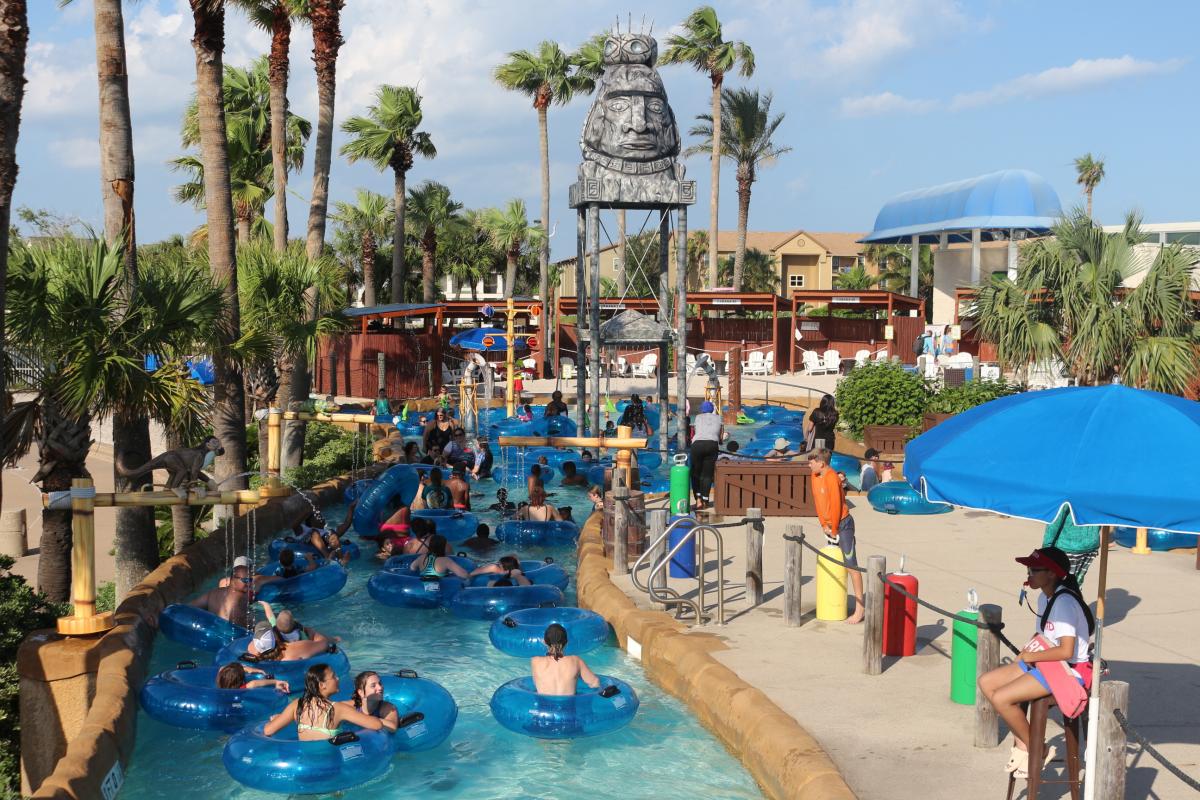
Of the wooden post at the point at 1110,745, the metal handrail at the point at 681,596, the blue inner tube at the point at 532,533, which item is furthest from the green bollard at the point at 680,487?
the wooden post at the point at 1110,745

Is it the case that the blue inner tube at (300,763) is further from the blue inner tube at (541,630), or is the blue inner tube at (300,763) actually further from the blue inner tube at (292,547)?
the blue inner tube at (292,547)

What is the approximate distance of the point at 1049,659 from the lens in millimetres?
5965

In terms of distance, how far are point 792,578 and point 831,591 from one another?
50 centimetres

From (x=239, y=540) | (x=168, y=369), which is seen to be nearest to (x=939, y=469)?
(x=168, y=369)

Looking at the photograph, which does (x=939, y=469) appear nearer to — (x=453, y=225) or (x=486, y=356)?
(x=486, y=356)

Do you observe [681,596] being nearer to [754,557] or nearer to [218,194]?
[754,557]

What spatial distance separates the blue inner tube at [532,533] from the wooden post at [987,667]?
31.1ft

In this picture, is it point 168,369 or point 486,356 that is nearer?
point 168,369

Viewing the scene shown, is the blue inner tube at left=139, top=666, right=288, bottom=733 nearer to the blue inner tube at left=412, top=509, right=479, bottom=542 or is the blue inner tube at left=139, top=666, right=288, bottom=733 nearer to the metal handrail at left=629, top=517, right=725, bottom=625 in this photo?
the metal handrail at left=629, top=517, right=725, bottom=625

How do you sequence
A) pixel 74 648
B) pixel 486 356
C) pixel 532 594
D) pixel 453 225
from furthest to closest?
1. pixel 453 225
2. pixel 486 356
3. pixel 532 594
4. pixel 74 648

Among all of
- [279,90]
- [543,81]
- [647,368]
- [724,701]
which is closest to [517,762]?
[724,701]

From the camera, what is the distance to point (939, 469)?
5.84 meters

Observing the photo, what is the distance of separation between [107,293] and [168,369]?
0.92m

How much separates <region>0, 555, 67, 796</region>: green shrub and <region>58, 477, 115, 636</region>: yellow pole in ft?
2.69
